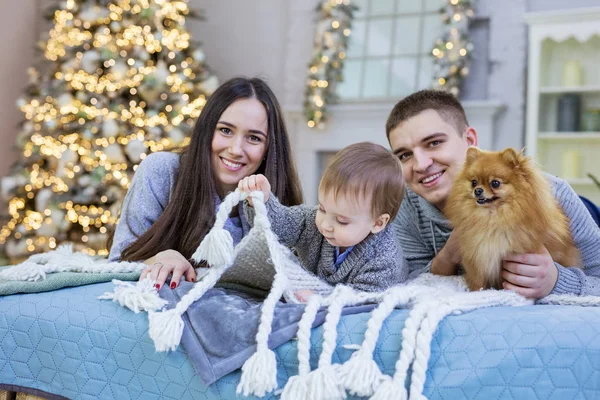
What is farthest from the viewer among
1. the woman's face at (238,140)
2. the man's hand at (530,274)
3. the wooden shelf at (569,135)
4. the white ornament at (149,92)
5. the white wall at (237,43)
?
the white wall at (237,43)

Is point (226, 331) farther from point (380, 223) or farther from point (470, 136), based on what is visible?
point (470, 136)

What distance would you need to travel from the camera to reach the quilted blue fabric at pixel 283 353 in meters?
0.99

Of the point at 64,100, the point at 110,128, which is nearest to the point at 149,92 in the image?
the point at 110,128

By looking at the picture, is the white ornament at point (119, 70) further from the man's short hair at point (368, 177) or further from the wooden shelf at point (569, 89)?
the man's short hair at point (368, 177)

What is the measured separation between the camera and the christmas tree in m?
4.18

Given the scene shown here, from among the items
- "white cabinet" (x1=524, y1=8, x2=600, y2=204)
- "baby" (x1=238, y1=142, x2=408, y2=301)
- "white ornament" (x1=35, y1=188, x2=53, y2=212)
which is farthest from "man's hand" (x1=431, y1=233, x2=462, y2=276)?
"white ornament" (x1=35, y1=188, x2=53, y2=212)

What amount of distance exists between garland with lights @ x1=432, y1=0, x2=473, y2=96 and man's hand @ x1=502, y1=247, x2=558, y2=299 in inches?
114

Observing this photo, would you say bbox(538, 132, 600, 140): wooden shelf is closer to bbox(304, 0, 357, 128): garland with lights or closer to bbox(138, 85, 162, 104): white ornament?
bbox(304, 0, 357, 128): garland with lights

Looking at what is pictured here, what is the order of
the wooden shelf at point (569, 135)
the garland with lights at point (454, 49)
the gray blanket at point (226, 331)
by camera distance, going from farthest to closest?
the garland with lights at point (454, 49), the wooden shelf at point (569, 135), the gray blanket at point (226, 331)

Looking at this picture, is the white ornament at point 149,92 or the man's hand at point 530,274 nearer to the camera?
the man's hand at point 530,274

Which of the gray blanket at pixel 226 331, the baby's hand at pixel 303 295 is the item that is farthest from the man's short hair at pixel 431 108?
the gray blanket at pixel 226 331

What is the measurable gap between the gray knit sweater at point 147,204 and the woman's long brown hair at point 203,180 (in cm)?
4

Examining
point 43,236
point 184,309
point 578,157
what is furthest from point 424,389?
point 43,236

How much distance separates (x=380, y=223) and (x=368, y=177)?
0.14 metres
